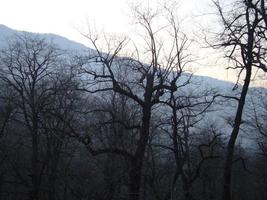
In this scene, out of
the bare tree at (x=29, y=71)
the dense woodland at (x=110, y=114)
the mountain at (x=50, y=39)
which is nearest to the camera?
the dense woodland at (x=110, y=114)

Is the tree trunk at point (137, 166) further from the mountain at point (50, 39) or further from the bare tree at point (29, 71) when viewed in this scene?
the bare tree at point (29, 71)

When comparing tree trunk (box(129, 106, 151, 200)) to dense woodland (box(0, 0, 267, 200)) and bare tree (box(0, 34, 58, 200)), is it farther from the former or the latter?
bare tree (box(0, 34, 58, 200))

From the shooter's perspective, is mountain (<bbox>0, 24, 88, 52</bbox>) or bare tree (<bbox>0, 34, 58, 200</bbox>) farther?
mountain (<bbox>0, 24, 88, 52</bbox>)

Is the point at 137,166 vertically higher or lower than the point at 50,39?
lower

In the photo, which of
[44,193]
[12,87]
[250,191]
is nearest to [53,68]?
[12,87]

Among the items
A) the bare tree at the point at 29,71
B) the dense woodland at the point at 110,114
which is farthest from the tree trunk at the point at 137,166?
the bare tree at the point at 29,71

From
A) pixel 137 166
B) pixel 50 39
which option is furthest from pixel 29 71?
pixel 137 166

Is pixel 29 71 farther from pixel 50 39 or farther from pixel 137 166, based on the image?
pixel 137 166

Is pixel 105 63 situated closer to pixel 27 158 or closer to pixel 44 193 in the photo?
pixel 44 193

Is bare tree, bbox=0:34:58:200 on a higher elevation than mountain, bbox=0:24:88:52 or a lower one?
lower

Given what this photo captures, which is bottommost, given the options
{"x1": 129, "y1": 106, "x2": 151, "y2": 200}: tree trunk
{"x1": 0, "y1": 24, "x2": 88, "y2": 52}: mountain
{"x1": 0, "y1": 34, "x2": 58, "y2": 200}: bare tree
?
{"x1": 129, "y1": 106, "x2": 151, "y2": 200}: tree trunk

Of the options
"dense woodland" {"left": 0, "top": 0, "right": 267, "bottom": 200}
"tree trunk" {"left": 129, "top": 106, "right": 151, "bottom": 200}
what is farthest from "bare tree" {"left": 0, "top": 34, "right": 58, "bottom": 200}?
"tree trunk" {"left": 129, "top": 106, "right": 151, "bottom": 200}

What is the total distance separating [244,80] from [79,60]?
7.61 metres

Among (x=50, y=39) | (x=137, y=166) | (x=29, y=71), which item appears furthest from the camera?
(x=50, y=39)
